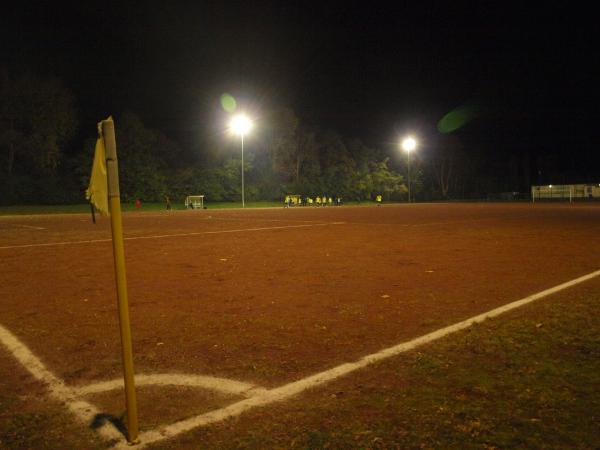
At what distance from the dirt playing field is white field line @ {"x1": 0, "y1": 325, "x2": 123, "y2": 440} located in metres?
0.09

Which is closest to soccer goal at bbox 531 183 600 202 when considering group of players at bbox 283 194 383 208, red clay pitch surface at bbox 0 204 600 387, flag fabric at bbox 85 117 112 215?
group of players at bbox 283 194 383 208

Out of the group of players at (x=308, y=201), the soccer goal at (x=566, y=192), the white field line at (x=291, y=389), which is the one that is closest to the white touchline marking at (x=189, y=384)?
the white field line at (x=291, y=389)

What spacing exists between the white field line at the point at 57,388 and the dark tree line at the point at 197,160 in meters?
46.6

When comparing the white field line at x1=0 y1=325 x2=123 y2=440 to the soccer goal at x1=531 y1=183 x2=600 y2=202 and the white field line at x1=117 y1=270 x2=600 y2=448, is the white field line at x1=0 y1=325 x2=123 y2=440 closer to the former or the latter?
the white field line at x1=117 y1=270 x2=600 y2=448

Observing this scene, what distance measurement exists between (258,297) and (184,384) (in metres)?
3.14

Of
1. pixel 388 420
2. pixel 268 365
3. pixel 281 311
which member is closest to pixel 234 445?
pixel 388 420

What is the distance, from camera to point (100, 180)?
3.08 m

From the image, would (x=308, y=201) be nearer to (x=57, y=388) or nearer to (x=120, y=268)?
(x=57, y=388)

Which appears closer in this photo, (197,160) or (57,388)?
(57,388)

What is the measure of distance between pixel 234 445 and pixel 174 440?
40 centimetres

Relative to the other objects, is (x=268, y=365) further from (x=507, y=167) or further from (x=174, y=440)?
(x=507, y=167)

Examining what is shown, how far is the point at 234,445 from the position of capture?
2908 millimetres

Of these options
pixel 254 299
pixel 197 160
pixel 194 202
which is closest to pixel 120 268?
pixel 254 299

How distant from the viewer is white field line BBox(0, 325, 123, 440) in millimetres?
3186
